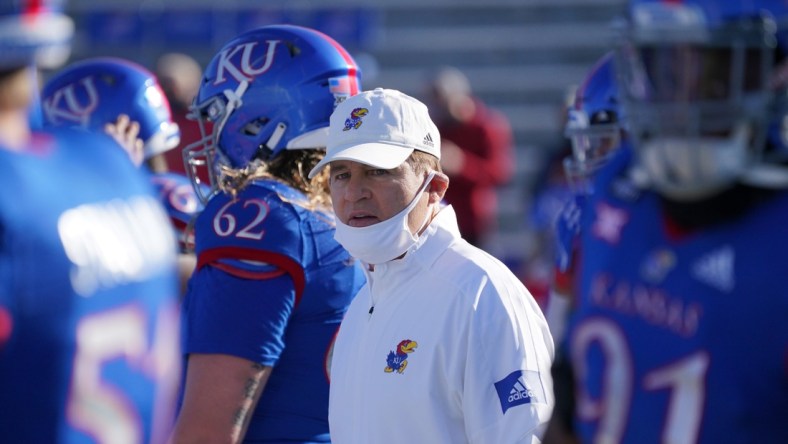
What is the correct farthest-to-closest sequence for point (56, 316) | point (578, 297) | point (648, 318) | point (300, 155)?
point (300, 155) → point (578, 297) → point (648, 318) → point (56, 316)

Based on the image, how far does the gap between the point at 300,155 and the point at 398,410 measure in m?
1.04

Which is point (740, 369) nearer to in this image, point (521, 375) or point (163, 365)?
point (521, 375)

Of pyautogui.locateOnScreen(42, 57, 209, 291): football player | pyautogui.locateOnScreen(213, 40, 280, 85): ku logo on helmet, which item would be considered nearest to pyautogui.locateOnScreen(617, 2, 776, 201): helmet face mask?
pyautogui.locateOnScreen(213, 40, 280, 85): ku logo on helmet

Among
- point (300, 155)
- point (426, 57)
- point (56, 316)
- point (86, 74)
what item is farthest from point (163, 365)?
point (426, 57)

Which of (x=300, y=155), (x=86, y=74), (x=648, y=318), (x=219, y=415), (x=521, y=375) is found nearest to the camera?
(x=648, y=318)

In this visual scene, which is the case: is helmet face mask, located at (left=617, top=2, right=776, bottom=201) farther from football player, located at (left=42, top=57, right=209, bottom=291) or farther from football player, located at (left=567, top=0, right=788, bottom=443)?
football player, located at (left=42, top=57, right=209, bottom=291)

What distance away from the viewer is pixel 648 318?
98.1 inches

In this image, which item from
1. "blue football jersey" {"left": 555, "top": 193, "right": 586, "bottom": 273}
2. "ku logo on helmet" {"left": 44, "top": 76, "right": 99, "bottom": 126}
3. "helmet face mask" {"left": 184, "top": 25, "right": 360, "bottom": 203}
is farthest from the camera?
"ku logo on helmet" {"left": 44, "top": 76, "right": 99, "bottom": 126}

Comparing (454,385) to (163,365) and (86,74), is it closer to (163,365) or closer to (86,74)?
(163,365)

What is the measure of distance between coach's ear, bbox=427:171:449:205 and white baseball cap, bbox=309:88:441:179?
0.06 m

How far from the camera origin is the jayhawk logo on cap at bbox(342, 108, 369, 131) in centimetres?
323

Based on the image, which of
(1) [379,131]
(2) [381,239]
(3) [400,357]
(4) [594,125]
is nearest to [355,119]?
(1) [379,131]

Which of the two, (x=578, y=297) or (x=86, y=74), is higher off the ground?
(x=86, y=74)

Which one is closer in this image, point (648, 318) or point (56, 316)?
point (56, 316)
